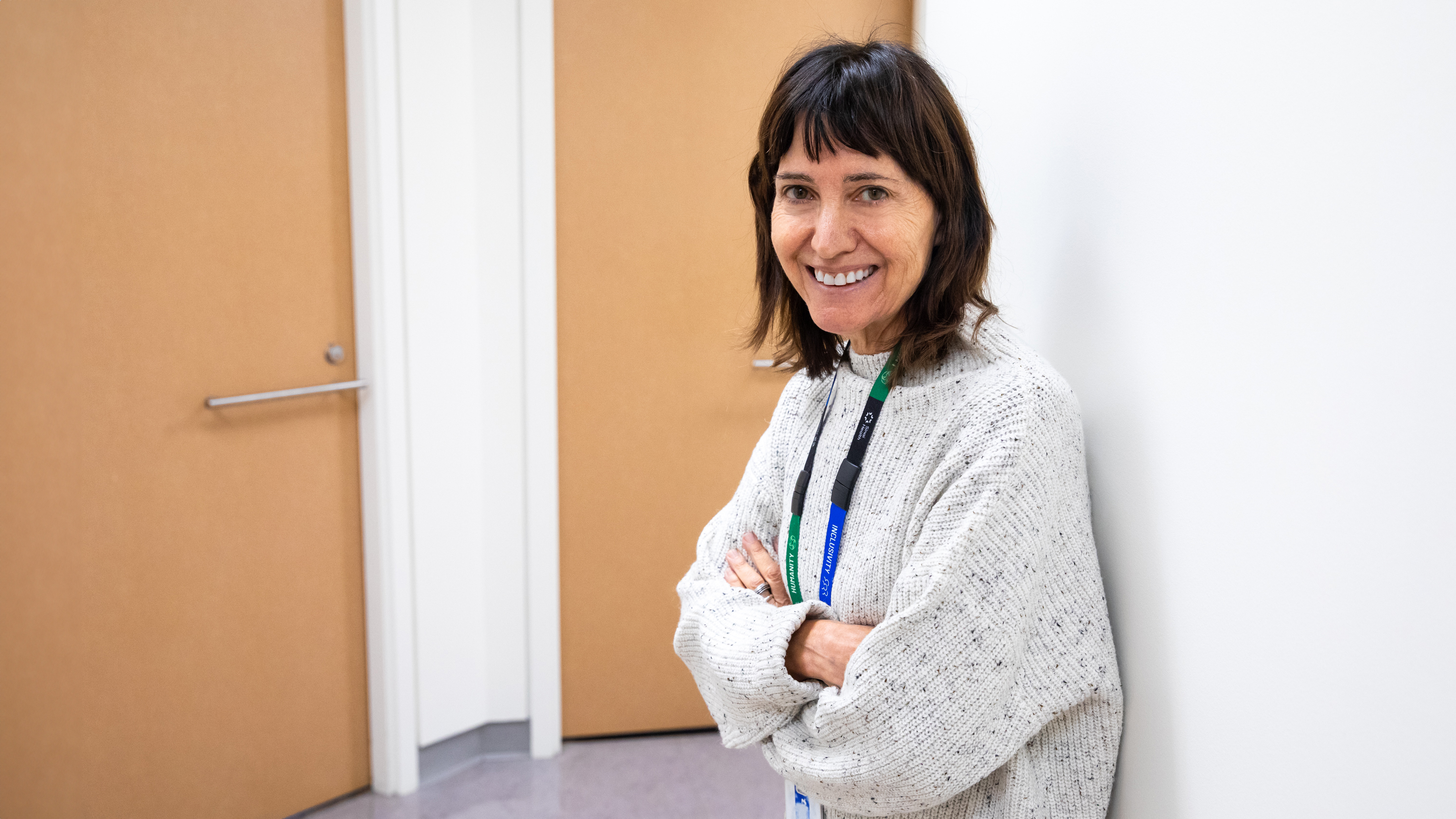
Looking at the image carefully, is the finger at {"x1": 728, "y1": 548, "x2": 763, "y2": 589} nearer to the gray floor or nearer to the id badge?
the id badge

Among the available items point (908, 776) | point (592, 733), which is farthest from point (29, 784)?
point (908, 776)

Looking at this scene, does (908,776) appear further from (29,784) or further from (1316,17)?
(29,784)

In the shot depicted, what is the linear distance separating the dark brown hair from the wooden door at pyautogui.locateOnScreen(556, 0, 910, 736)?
135 cm

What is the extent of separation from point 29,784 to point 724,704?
1367 millimetres

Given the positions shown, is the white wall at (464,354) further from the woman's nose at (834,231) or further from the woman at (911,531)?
the woman's nose at (834,231)

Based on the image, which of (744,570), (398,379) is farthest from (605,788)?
(744,570)

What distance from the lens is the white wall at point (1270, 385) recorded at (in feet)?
2.13

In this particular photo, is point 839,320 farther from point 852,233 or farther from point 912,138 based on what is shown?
point 912,138

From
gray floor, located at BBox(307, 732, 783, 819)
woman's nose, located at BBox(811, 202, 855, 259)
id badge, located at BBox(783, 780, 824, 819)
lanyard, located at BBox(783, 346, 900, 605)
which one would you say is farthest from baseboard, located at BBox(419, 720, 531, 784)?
woman's nose, located at BBox(811, 202, 855, 259)

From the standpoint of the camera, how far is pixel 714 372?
8.52 ft

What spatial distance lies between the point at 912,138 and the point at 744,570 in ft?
1.92

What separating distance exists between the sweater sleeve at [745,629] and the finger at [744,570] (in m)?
0.02

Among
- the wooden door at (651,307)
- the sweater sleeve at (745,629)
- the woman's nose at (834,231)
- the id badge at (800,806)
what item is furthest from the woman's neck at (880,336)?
the wooden door at (651,307)

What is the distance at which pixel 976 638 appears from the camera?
3.14 feet
